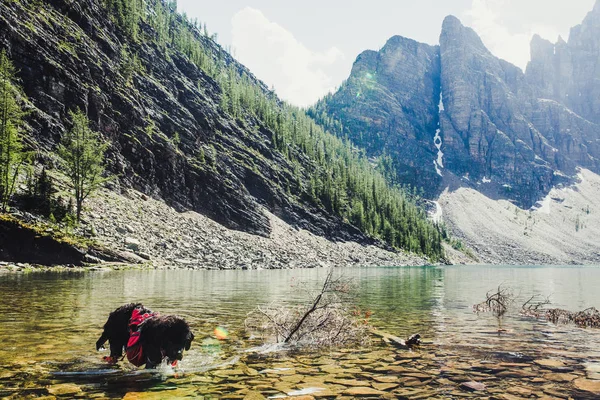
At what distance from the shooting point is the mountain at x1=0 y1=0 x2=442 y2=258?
69.1 metres

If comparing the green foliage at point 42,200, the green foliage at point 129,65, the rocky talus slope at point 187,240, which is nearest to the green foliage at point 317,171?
the green foliage at point 129,65

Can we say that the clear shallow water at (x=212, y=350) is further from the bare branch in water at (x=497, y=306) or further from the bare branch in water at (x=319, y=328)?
the bare branch in water at (x=319, y=328)

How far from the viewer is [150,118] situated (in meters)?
94.4

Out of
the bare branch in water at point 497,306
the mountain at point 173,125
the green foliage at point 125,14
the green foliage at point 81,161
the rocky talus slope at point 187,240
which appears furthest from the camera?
the green foliage at point 125,14

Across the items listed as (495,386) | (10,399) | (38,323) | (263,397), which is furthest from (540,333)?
(38,323)

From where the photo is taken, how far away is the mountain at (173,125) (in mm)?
69125

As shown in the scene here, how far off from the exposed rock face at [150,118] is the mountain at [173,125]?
11.2 inches

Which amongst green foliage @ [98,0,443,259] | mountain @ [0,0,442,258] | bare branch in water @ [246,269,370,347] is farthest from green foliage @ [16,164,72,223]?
green foliage @ [98,0,443,259]

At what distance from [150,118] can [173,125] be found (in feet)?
23.8

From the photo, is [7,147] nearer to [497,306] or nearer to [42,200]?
[42,200]

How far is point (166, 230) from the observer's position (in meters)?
63.0

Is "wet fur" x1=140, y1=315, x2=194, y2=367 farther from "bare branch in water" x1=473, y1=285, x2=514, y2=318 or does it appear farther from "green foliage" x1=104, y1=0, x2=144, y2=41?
"green foliage" x1=104, y1=0, x2=144, y2=41

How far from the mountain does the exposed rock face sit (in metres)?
0.29

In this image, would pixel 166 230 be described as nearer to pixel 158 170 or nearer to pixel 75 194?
pixel 75 194
